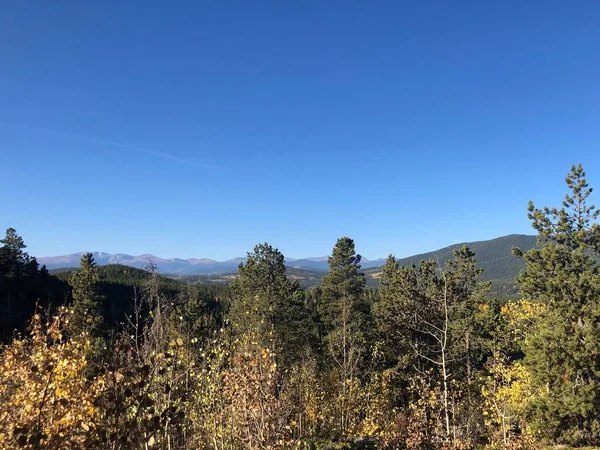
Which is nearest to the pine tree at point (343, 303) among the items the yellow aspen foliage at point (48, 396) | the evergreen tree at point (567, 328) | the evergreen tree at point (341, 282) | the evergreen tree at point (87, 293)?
the evergreen tree at point (341, 282)

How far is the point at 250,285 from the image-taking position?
31.8m

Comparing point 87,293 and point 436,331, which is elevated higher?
point 87,293

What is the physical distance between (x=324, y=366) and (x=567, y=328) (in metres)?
19.0

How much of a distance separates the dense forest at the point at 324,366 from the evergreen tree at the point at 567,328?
0.06 m

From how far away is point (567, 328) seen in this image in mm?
16859

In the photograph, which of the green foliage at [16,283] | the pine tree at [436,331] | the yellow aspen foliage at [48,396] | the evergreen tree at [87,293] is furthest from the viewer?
the green foliage at [16,283]

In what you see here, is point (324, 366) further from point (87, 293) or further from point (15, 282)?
point (15, 282)

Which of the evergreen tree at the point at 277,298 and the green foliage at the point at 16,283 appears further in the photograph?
the green foliage at the point at 16,283

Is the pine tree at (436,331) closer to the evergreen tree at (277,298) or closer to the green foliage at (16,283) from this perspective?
the evergreen tree at (277,298)

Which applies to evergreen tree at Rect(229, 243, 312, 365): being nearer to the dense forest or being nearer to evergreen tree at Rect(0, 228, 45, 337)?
the dense forest

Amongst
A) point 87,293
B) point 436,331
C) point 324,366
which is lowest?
point 324,366

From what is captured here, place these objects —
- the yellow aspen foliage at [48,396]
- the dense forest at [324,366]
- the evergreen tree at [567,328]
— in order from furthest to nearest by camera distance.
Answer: the evergreen tree at [567,328] < the dense forest at [324,366] < the yellow aspen foliage at [48,396]

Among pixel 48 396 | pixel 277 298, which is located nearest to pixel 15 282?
pixel 277 298

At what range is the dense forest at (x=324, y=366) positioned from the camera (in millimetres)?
4484
